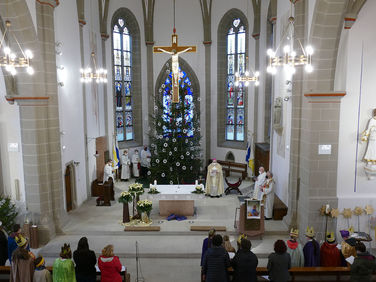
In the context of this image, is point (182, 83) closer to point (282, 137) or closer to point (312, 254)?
point (282, 137)

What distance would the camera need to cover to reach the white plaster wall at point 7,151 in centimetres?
1030

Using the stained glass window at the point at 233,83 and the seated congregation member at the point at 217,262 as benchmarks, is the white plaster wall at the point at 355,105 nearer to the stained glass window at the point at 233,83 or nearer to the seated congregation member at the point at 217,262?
the seated congregation member at the point at 217,262

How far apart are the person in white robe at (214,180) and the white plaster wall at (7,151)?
6.68 meters

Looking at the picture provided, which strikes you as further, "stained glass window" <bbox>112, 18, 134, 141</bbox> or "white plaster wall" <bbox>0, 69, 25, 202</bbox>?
"stained glass window" <bbox>112, 18, 134, 141</bbox>

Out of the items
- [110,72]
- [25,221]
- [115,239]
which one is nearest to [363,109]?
[115,239]

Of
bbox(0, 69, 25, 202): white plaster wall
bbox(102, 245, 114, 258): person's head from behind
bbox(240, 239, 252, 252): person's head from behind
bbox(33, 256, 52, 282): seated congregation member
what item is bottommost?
bbox(33, 256, 52, 282): seated congregation member

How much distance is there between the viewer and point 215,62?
18062 millimetres

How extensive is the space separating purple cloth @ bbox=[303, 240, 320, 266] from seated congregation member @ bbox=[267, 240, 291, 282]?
Result: 1106mm

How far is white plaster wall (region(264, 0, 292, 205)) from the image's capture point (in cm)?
1154

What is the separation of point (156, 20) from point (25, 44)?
9.70 meters

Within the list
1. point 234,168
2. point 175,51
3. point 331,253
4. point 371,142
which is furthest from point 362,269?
point 234,168

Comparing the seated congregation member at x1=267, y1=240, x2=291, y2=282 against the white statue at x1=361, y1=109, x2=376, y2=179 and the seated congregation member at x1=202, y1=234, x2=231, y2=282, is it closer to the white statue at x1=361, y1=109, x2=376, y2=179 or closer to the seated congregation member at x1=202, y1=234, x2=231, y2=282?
the seated congregation member at x1=202, y1=234, x2=231, y2=282

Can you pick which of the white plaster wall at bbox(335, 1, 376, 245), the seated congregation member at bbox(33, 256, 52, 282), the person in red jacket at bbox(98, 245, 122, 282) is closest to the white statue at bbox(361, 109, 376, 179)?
the white plaster wall at bbox(335, 1, 376, 245)

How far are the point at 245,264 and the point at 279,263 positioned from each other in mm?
603
